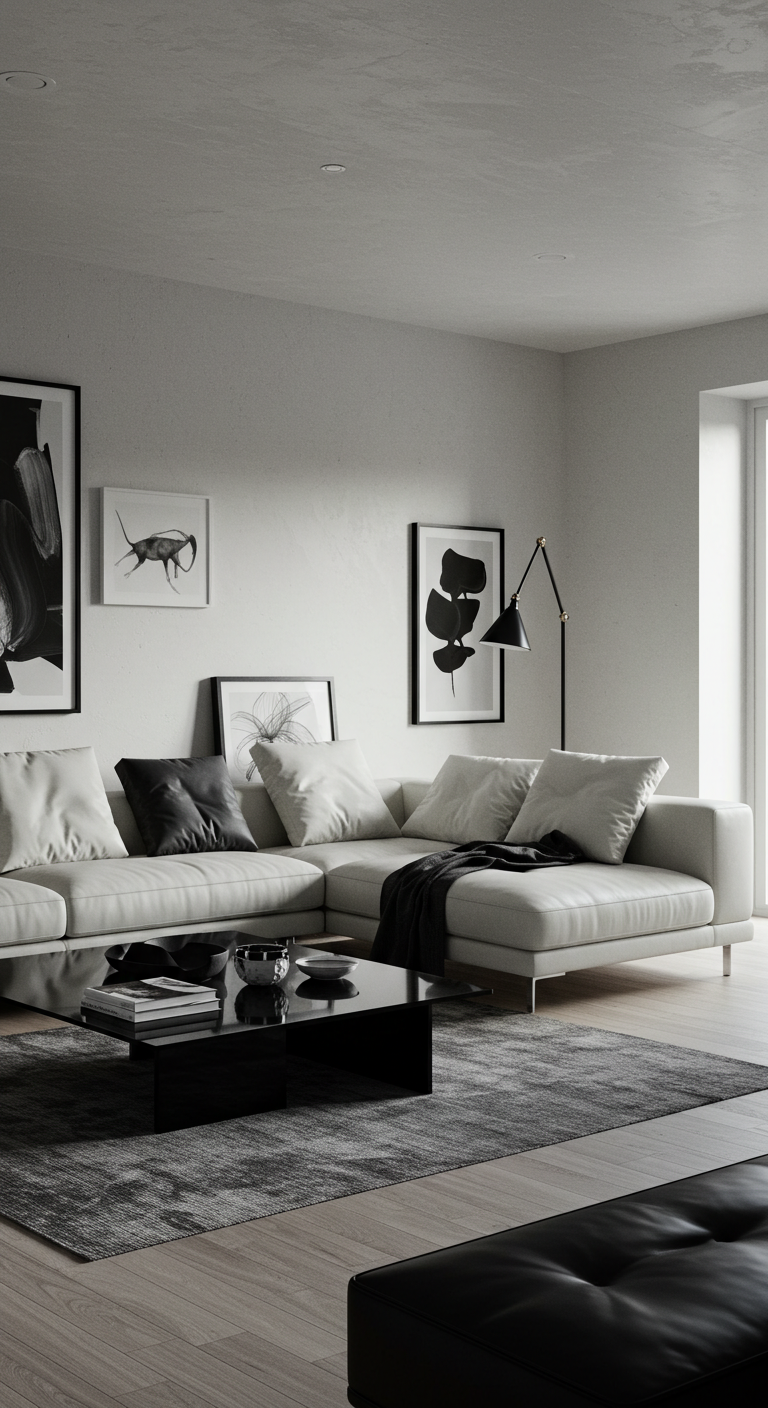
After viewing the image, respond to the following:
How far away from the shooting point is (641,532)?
740cm

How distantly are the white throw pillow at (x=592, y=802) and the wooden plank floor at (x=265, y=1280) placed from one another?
1.71 meters

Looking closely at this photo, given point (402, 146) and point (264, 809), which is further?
point (264, 809)

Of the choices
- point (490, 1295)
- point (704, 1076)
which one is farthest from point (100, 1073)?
point (490, 1295)

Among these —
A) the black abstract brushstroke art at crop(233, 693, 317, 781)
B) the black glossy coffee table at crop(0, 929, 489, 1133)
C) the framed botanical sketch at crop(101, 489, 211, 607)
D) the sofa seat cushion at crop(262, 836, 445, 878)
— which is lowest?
the black glossy coffee table at crop(0, 929, 489, 1133)

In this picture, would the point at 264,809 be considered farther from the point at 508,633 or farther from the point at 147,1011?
the point at 147,1011

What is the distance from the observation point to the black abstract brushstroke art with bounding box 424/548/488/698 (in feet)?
23.8

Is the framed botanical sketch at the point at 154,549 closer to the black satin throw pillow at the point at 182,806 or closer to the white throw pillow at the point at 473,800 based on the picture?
the black satin throw pillow at the point at 182,806

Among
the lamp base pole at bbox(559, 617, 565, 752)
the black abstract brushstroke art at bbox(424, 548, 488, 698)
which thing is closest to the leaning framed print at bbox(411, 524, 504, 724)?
the black abstract brushstroke art at bbox(424, 548, 488, 698)

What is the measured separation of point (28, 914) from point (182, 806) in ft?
3.66

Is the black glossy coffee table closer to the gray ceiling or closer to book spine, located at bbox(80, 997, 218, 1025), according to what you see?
book spine, located at bbox(80, 997, 218, 1025)

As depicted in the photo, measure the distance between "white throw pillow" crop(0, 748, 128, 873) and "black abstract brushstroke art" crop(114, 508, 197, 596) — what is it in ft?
3.09

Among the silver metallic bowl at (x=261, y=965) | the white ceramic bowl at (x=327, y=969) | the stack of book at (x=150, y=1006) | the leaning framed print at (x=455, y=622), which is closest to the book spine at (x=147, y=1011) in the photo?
the stack of book at (x=150, y=1006)

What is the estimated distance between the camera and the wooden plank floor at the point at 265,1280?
2.35 meters

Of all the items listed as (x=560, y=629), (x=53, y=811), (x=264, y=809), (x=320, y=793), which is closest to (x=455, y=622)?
(x=560, y=629)
